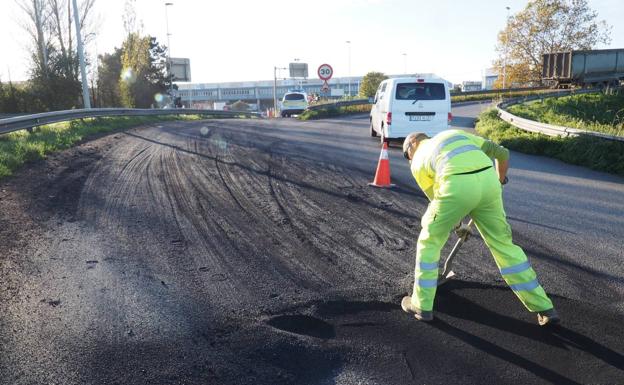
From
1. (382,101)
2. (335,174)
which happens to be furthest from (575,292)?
(382,101)

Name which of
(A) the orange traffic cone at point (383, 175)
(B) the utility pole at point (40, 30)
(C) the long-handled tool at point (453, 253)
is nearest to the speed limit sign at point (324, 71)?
(A) the orange traffic cone at point (383, 175)

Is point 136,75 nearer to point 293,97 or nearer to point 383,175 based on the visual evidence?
point 293,97

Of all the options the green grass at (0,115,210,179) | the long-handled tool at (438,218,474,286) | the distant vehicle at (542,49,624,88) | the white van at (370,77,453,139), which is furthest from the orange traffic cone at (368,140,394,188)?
the distant vehicle at (542,49,624,88)

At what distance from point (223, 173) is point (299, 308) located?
531 cm

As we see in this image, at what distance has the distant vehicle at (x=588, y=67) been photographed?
31.5m

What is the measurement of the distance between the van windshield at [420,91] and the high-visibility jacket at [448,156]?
8.57 metres

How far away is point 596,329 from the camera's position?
139 inches

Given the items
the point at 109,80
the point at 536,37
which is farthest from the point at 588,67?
the point at 109,80

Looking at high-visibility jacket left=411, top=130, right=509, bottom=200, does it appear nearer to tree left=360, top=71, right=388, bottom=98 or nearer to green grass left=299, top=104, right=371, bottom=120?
green grass left=299, top=104, right=371, bottom=120

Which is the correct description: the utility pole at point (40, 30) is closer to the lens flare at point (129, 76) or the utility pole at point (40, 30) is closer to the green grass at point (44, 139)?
the lens flare at point (129, 76)

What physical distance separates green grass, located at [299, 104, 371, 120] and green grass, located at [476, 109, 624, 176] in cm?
1225

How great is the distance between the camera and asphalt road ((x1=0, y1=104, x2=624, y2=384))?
3.14 meters

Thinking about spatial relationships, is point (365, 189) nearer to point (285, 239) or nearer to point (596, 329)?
point (285, 239)

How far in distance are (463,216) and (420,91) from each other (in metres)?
9.32
